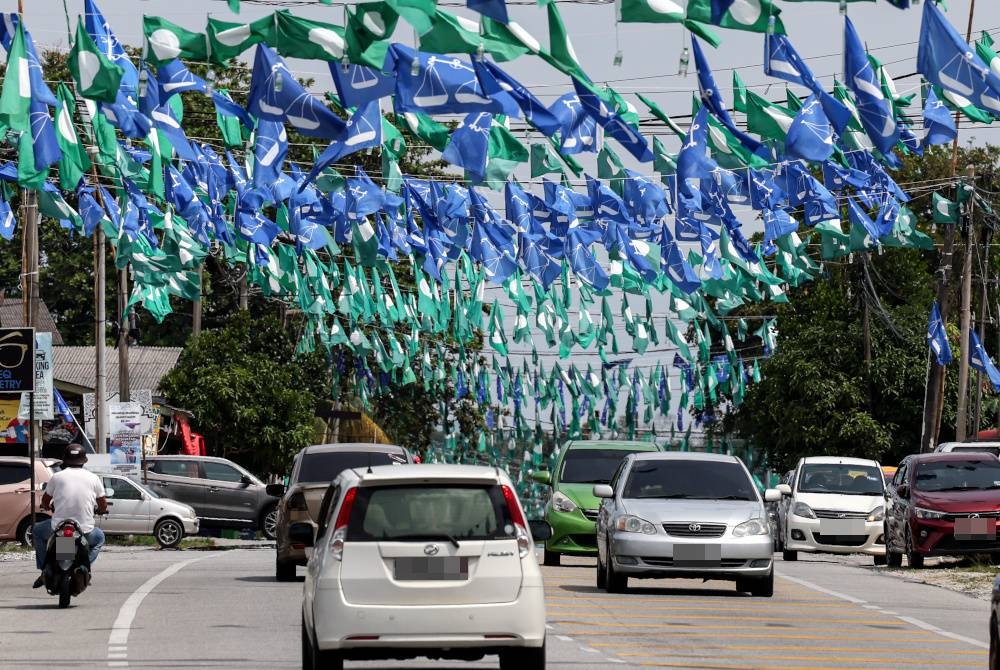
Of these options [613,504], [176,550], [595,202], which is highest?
[595,202]

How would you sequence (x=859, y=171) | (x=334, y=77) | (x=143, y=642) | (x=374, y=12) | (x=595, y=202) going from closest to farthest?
(x=143, y=642)
(x=374, y=12)
(x=334, y=77)
(x=859, y=171)
(x=595, y=202)

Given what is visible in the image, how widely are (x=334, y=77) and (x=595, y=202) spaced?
788cm

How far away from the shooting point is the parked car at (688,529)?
19.7 m

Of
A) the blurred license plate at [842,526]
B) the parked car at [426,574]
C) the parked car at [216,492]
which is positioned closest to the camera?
the parked car at [426,574]

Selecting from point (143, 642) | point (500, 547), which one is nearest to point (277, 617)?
point (143, 642)

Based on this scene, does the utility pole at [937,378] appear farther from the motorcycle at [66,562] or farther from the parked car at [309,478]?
the motorcycle at [66,562]

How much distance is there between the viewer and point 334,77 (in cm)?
1844

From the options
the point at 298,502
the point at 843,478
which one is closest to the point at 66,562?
the point at 298,502

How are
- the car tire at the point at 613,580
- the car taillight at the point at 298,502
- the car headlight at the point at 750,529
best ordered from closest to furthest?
the car headlight at the point at 750,529
the car tire at the point at 613,580
the car taillight at the point at 298,502

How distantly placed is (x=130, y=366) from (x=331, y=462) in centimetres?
4127

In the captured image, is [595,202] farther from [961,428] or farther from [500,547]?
[961,428]

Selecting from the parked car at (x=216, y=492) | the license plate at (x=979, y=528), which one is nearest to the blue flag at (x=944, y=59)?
the license plate at (x=979, y=528)

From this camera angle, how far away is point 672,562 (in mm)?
19625

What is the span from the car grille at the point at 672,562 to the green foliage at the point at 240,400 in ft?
110
